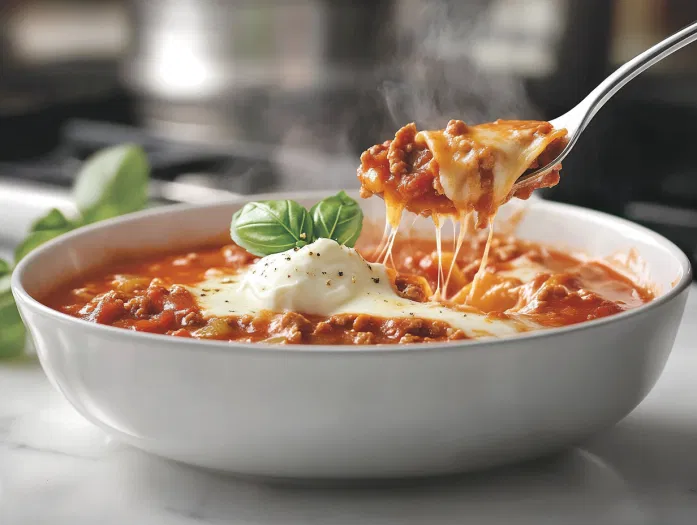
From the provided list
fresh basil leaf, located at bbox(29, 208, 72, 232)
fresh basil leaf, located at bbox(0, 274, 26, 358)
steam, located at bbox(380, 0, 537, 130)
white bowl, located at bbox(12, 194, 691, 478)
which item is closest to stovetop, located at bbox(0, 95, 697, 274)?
steam, located at bbox(380, 0, 537, 130)

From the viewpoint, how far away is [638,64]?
1462 mm

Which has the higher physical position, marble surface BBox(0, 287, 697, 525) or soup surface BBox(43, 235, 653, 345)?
soup surface BBox(43, 235, 653, 345)

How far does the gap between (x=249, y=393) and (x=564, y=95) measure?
198 centimetres

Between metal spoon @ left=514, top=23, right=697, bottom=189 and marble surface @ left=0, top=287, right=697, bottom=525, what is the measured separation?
0.41 meters

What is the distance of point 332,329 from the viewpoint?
1380 millimetres

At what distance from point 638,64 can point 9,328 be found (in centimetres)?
113

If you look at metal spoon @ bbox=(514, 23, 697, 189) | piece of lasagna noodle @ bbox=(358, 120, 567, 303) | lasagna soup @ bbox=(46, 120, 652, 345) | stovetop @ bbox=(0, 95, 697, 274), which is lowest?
stovetop @ bbox=(0, 95, 697, 274)

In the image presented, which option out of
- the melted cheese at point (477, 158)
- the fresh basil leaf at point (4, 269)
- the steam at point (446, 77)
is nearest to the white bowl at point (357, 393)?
the melted cheese at point (477, 158)

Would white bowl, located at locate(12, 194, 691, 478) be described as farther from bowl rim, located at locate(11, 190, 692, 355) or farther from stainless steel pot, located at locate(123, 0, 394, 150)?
stainless steel pot, located at locate(123, 0, 394, 150)

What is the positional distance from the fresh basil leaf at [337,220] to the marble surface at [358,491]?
0.53m

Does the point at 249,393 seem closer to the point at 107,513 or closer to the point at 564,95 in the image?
the point at 107,513

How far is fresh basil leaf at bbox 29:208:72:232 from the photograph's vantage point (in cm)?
188

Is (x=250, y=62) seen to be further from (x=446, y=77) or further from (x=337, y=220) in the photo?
(x=337, y=220)

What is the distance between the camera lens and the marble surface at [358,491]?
1161 millimetres
